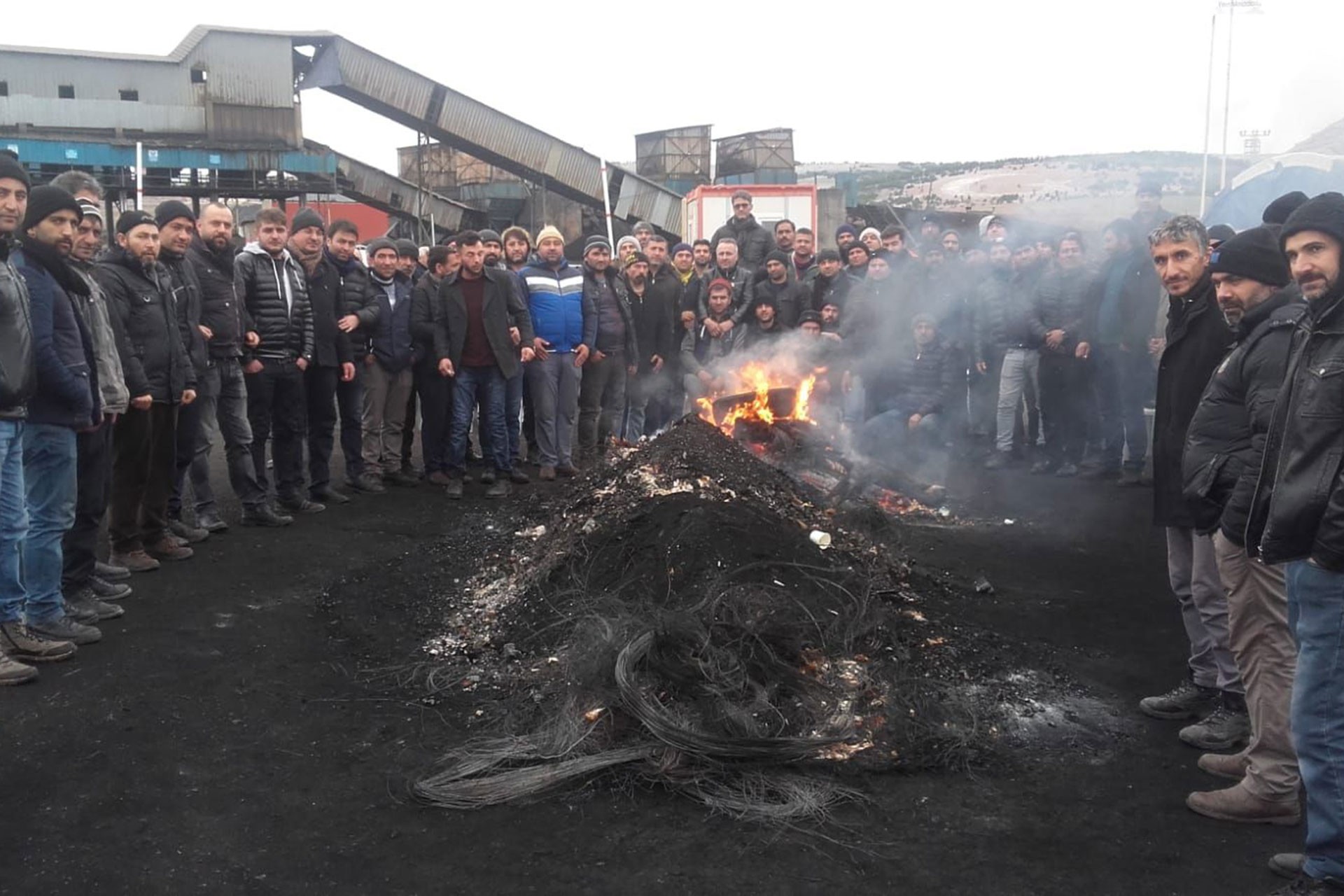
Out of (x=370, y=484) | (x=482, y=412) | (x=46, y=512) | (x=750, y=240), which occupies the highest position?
(x=750, y=240)

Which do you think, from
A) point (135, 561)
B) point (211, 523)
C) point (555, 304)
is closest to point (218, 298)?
point (211, 523)

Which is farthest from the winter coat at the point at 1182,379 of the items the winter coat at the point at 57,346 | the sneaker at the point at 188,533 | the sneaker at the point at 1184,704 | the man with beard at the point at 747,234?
the man with beard at the point at 747,234

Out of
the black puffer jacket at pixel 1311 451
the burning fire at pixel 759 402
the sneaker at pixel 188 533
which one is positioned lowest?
the sneaker at pixel 188 533

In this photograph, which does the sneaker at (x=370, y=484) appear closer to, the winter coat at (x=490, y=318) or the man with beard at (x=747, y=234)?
the winter coat at (x=490, y=318)

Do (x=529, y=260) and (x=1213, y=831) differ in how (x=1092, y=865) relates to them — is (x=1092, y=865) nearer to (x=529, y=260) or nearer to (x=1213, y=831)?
(x=1213, y=831)

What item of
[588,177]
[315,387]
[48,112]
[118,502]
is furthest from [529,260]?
[48,112]

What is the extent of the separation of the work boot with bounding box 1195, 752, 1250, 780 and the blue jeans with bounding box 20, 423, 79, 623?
20.4ft

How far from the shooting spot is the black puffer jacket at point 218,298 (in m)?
7.93

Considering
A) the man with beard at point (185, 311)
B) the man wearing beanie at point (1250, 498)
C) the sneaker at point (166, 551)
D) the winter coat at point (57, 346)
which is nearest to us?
the man wearing beanie at point (1250, 498)

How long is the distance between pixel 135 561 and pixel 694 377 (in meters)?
6.31

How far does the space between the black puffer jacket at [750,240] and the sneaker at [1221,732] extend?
929cm

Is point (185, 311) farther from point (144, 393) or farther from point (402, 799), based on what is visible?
point (402, 799)

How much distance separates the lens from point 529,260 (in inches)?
420

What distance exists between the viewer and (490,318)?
391 inches
